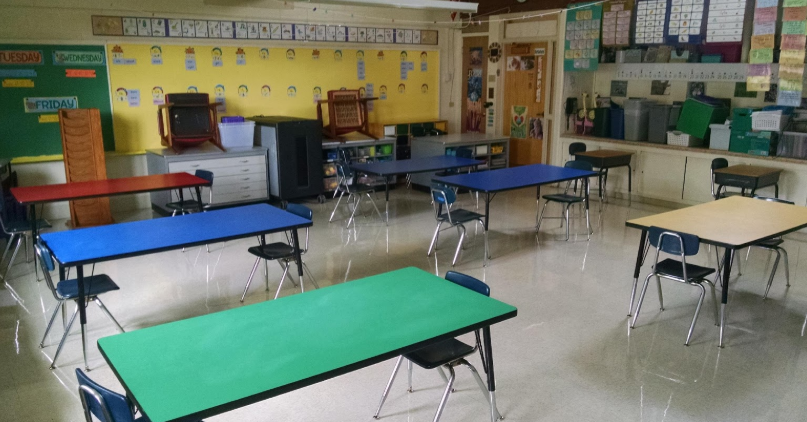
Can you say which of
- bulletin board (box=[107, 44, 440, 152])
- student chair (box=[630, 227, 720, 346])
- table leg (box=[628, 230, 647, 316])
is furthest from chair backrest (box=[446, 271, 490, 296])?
bulletin board (box=[107, 44, 440, 152])

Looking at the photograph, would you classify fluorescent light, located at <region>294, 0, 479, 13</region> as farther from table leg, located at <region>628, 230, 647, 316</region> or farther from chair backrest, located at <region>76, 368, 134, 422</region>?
chair backrest, located at <region>76, 368, 134, 422</region>

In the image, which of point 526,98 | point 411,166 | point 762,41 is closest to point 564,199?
point 411,166

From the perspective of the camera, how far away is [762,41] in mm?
7609

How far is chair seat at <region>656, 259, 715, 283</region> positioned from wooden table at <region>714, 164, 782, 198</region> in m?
2.98

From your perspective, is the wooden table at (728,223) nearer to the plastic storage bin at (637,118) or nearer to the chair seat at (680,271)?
the chair seat at (680,271)

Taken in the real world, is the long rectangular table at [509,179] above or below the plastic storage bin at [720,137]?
below

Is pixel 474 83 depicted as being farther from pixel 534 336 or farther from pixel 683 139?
pixel 534 336

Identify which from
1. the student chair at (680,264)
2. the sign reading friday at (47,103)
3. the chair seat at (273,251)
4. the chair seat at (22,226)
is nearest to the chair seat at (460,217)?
the chair seat at (273,251)

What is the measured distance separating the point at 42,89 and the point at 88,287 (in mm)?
4429

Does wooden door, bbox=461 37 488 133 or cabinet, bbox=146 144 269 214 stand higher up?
wooden door, bbox=461 37 488 133

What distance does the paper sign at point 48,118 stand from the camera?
759 centimetres

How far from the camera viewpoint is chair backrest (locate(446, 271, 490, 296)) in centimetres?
344

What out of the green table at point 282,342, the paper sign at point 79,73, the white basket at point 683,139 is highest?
the paper sign at point 79,73

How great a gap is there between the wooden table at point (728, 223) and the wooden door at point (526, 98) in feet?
16.6
